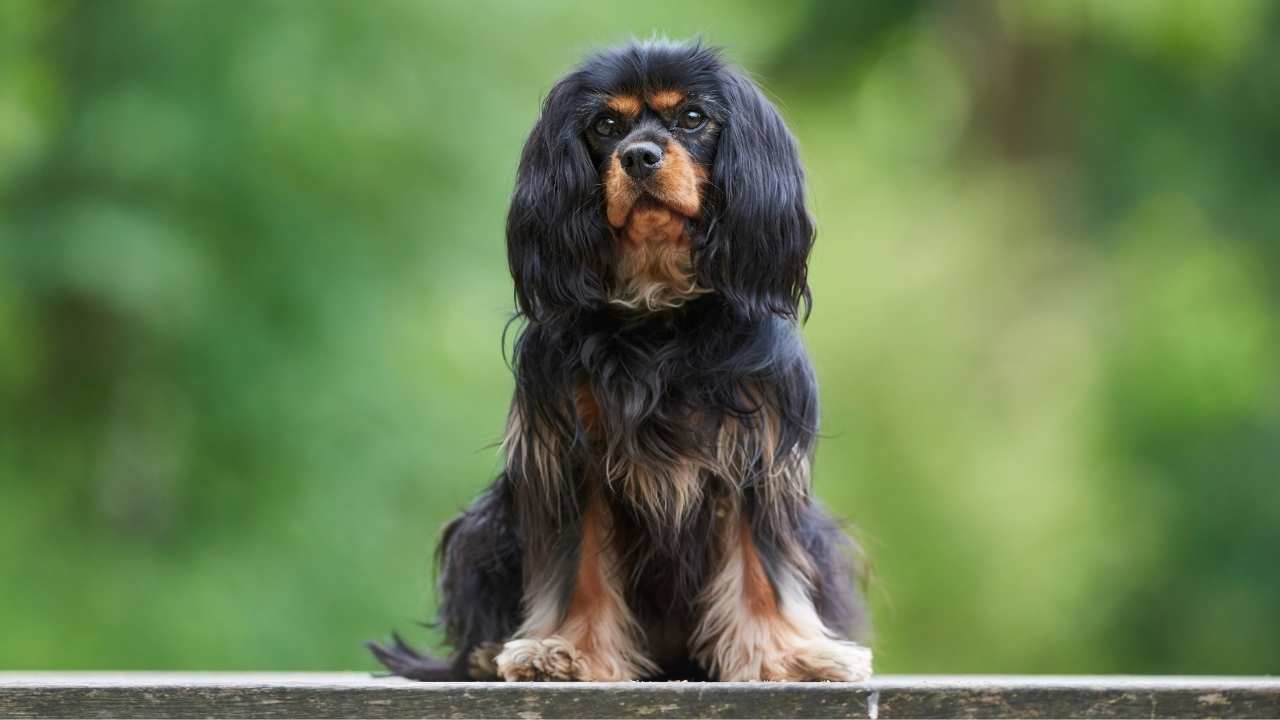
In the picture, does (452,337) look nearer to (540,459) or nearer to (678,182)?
(540,459)

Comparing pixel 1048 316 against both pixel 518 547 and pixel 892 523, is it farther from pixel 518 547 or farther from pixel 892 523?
pixel 518 547

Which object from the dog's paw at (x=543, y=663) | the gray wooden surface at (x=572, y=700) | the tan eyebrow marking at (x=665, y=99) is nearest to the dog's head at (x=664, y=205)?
the tan eyebrow marking at (x=665, y=99)

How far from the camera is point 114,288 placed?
1084 cm

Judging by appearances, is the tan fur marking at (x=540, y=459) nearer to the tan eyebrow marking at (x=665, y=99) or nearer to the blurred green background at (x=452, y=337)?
the tan eyebrow marking at (x=665, y=99)

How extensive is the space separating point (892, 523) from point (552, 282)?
8260mm

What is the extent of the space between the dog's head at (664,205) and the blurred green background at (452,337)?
558 cm

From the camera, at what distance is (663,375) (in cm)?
486

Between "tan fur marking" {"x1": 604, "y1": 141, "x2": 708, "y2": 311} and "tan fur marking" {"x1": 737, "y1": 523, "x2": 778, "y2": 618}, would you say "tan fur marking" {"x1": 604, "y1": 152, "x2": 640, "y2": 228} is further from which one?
"tan fur marking" {"x1": 737, "y1": 523, "x2": 778, "y2": 618}

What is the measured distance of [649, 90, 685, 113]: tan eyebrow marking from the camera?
481cm

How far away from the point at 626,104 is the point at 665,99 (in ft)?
0.33

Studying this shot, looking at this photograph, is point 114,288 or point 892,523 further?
point 892,523

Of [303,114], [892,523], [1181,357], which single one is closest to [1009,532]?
[892,523]

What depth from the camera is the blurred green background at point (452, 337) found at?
36.4 ft

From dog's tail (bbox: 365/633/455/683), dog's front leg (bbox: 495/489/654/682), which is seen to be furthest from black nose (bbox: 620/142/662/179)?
dog's tail (bbox: 365/633/455/683)
